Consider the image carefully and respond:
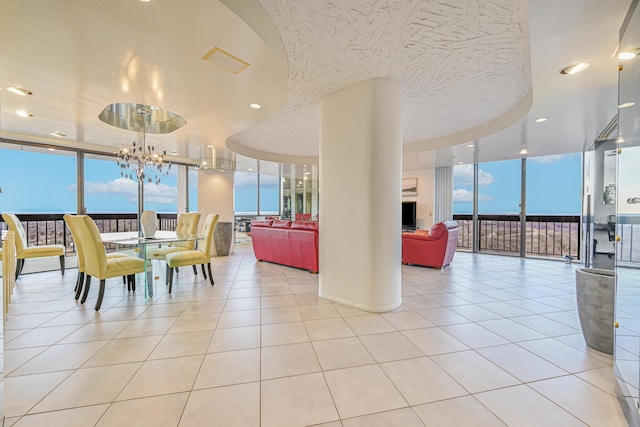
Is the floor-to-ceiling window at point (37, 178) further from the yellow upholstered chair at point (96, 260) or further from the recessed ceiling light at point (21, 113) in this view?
the yellow upholstered chair at point (96, 260)

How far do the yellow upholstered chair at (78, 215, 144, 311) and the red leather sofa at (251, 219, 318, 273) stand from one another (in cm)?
265

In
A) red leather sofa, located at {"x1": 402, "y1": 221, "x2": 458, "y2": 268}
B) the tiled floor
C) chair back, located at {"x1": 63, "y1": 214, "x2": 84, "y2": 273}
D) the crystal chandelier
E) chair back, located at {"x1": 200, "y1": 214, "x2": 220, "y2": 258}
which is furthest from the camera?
red leather sofa, located at {"x1": 402, "y1": 221, "x2": 458, "y2": 268}

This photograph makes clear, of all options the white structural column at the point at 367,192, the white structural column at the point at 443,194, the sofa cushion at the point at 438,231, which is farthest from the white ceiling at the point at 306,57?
the white structural column at the point at 443,194

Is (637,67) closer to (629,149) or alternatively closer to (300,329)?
(629,149)

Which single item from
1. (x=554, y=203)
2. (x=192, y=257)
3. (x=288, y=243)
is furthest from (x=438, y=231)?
(x=192, y=257)

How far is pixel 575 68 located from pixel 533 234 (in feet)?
19.4

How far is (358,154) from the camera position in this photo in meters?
3.23

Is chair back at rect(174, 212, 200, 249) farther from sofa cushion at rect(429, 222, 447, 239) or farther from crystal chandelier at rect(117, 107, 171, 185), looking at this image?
sofa cushion at rect(429, 222, 447, 239)

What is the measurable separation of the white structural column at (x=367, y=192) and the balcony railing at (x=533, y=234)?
5.94 metres

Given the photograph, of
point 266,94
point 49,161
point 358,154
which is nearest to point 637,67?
point 358,154

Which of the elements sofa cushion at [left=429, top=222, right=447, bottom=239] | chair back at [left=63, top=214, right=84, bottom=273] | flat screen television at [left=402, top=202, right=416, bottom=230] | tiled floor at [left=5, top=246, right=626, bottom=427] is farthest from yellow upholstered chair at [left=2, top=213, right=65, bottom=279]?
flat screen television at [left=402, top=202, right=416, bottom=230]

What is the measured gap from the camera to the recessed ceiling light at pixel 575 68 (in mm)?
2566

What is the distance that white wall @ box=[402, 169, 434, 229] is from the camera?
847 cm

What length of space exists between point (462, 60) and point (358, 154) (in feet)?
4.61
